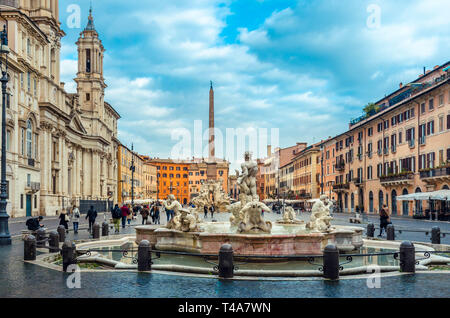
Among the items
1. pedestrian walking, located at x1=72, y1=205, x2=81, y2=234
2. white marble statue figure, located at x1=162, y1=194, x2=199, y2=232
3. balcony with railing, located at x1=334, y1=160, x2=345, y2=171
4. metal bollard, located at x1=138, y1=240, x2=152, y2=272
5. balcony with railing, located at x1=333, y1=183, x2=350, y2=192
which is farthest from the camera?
balcony with railing, located at x1=334, y1=160, x2=345, y2=171

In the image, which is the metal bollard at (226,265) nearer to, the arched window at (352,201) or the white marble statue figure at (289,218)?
the white marble statue figure at (289,218)

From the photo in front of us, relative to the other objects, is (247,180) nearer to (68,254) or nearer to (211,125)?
(68,254)

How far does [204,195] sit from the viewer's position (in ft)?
192

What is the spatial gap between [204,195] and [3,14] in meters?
31.3

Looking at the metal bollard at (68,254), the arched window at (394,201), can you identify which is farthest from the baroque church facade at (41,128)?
the arched window at (394,201)

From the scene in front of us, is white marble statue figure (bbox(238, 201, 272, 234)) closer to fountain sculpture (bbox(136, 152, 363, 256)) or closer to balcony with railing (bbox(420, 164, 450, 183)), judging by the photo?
fountain sculpture (bbox(136, 152, 363, 256))

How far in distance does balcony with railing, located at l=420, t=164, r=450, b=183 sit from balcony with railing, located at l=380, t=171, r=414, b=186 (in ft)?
8.01

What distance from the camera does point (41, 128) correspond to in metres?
44.9

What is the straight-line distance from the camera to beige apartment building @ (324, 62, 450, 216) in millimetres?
35656

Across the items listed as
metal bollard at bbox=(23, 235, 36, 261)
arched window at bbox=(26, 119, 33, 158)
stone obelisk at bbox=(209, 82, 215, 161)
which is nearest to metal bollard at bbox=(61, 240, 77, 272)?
metal bollard at bbox=(23, 235, 36, 261)
